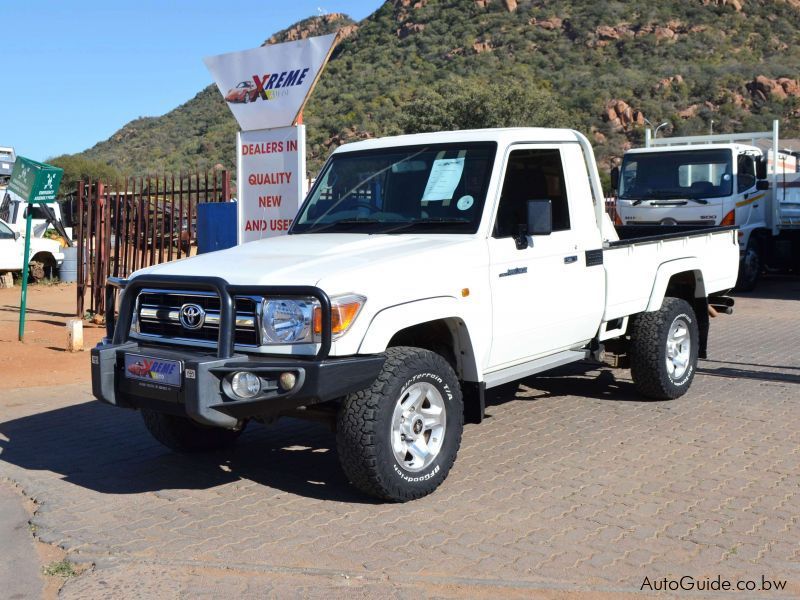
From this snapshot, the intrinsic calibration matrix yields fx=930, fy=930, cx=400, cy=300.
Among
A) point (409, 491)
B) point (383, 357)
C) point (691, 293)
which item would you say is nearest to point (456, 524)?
point (409, 491)

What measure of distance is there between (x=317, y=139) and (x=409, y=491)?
44600mm

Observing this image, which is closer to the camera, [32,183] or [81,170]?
[32,183]

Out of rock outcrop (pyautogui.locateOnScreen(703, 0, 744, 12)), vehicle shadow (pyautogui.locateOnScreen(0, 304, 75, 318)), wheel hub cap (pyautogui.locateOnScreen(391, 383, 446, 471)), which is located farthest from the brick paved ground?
rock outcrop (pyautogui.locateOnScreen(703, 0, 744, 12))

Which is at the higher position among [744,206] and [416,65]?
[416,65]

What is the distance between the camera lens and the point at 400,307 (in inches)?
203

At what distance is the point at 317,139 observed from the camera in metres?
48.6

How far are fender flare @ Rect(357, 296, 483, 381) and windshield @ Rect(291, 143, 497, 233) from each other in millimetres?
645

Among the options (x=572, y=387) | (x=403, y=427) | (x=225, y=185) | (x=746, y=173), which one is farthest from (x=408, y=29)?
(x=403, y=427)

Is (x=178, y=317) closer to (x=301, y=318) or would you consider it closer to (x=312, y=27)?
(x=301, y=318)

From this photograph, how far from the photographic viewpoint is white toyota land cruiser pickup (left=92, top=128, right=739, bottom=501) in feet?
16.1

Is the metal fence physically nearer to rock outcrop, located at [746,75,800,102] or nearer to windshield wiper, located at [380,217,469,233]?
windshield wiper, located at [380,217,469,233]

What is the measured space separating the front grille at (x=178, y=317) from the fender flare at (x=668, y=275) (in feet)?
12.2

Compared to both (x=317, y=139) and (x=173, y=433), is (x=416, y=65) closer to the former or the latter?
(x=317, y=139)

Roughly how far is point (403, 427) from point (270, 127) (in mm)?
6010
